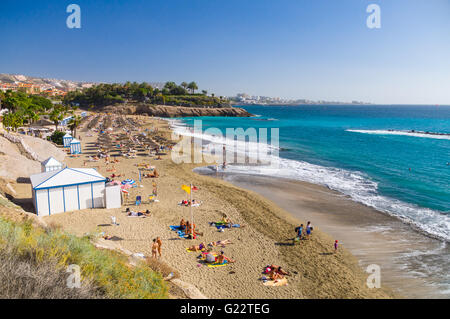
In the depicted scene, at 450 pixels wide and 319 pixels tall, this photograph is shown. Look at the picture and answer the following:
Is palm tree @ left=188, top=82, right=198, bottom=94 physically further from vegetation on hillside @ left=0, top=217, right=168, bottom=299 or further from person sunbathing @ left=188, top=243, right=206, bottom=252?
vegetation on hillside @ left=0, top=217, right=168, bottom=299

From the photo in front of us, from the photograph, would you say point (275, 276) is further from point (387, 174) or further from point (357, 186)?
point (387, 174)

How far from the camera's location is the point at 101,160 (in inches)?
938

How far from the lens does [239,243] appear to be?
423 inches

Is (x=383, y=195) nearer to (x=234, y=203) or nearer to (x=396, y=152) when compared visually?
(x=234, y=203)

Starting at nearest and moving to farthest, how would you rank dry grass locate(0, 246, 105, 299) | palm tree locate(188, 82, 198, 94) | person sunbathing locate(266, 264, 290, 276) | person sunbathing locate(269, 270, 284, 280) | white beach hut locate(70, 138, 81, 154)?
dry grass locate(0, 246, 105, 299)
person sunbathing locate(269, 270, 284, 280)
person sunbathing locate(266, 264, 290, 276)
white beach hut locate(70, 138, 81, 154)
palm tree locate(188, 82, 198, 94)

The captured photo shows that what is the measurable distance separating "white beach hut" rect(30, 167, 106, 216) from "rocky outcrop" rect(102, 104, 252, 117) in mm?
85282

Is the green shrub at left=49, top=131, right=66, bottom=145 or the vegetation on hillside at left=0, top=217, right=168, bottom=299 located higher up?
the green shrub at left=49, top=131, right=66, bottom=145

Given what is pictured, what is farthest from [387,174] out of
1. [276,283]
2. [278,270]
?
[276,283]

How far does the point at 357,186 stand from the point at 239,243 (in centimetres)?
1202

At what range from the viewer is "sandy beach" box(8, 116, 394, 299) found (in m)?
8.17

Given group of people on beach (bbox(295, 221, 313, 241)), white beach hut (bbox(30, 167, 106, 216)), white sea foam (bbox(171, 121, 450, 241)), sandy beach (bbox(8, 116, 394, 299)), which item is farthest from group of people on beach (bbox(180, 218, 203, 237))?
white sea foam (bbox(171, 121, 450, 241))
